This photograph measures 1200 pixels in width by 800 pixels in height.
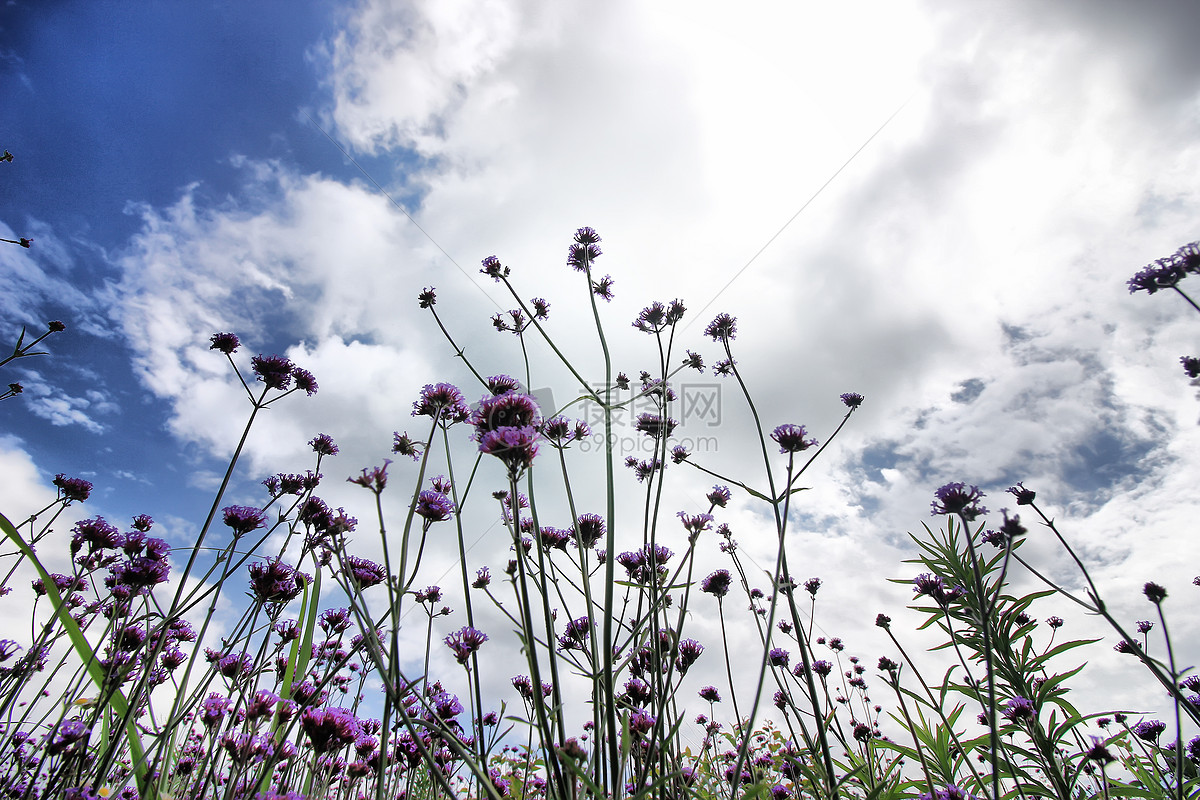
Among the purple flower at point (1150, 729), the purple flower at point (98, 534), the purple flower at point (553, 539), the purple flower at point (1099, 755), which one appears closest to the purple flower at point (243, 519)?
the purple flower at point (98, 534)

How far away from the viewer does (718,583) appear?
321 centimetres

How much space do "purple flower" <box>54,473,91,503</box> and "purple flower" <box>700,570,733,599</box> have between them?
4144 millimetres

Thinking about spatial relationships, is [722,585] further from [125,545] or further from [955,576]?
[125,545]

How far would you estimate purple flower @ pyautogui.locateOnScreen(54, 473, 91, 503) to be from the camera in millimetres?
3381

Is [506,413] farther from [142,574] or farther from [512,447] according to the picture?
[142,574]

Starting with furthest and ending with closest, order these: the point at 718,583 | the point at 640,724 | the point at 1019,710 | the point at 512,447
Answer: the point at 718,583, the point at 1019,710, the point at 640,724, the point at 512,447

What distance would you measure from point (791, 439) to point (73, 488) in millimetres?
4508

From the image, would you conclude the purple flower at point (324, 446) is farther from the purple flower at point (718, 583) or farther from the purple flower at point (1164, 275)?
the purple flower at point (1164, 275)

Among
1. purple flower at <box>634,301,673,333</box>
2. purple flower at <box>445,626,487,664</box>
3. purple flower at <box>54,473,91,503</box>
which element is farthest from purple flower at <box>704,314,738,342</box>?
purple flower at <box>54,473,91,503</box>

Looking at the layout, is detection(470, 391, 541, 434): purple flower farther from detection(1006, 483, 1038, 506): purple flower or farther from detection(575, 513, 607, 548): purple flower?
detection(1006, 483, 1038, 506): purple flower

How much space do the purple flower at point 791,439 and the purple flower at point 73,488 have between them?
14.5 ft

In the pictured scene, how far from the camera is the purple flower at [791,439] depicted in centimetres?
241

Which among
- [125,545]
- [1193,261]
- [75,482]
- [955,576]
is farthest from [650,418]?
[75,482]

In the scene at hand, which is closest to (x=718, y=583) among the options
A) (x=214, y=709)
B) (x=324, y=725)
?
(x=324, y=725)
